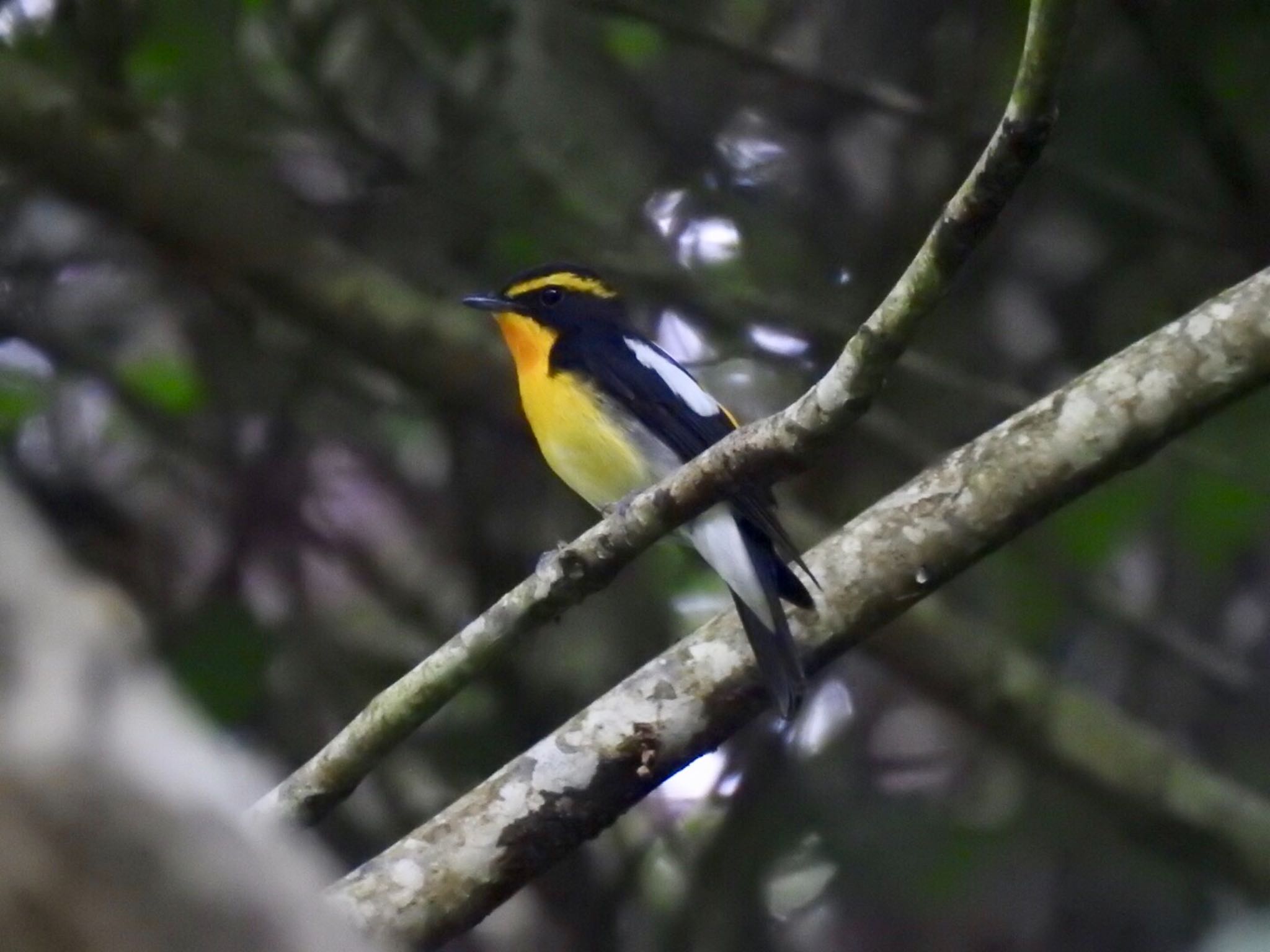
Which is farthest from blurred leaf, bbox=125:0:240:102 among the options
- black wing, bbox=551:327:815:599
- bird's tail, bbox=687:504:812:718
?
bird's tail, bbox=687:504:812:718

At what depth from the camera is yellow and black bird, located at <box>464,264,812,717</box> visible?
4109mm

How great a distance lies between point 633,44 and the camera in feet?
19.5

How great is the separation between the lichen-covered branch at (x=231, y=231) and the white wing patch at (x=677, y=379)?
529 millimetres

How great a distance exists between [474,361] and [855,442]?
1.23 metres

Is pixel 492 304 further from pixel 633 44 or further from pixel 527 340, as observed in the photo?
pixel 633 44

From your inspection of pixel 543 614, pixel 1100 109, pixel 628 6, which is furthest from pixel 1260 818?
pixel 628 6

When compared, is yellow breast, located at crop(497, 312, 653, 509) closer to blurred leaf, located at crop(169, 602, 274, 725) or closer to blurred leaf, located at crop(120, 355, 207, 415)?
blurred leaf, located at crop(169, 602, 274, 725)

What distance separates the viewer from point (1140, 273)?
5.66 metres

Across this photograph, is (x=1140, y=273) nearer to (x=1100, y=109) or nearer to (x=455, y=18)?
(x=1100, y=109)

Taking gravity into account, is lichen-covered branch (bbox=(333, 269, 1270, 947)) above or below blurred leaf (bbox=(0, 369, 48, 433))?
below

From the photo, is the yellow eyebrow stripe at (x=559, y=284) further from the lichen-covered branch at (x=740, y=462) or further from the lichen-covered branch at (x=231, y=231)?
the lichen-covered branch at (x=740, y=462)

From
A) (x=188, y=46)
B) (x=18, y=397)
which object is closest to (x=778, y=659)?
(x=188, y=46)

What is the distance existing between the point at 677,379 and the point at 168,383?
2.08m

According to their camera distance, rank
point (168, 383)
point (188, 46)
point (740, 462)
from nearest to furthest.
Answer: point (740, 462)
point (188, 46)
point (168, 383)
